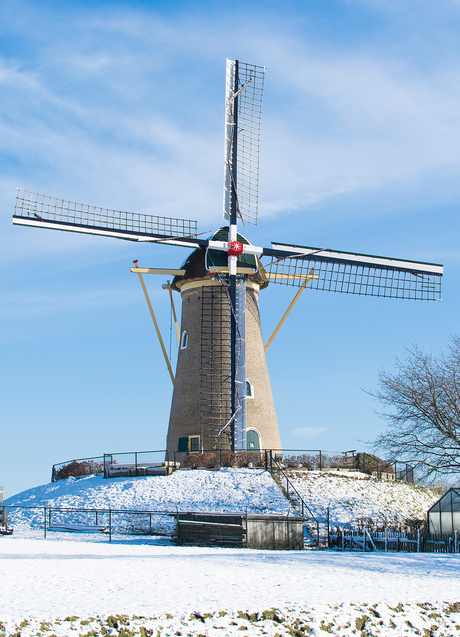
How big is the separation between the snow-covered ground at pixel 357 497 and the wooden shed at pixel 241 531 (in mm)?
3427

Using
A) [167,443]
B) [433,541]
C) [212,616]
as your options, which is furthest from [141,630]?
[167,443]

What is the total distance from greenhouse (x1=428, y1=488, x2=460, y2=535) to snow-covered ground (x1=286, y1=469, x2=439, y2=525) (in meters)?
2.17

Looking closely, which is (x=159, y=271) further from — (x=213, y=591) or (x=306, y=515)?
(x=213, y=591)

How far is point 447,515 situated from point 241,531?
788 cm

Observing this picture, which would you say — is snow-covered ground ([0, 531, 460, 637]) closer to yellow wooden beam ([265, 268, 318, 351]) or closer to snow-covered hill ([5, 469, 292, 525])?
snow-covered hill ([5, 469, 292, 525])

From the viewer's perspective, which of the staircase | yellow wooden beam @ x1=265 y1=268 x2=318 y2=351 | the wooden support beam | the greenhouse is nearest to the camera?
the staircase

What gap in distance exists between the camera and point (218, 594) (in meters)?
12.6

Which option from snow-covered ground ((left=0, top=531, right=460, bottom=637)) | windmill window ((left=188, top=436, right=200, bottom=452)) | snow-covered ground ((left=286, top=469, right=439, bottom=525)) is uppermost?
windmill window ((left=188, top=436, right=200, bottom=452))

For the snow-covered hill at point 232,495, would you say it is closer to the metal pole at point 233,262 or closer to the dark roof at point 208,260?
the metal pole at point 233,262

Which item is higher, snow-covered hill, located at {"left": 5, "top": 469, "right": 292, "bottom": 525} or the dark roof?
the dark roof

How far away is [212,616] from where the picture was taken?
11.4 m

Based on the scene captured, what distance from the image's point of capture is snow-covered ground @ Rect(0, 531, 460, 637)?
11055 mm

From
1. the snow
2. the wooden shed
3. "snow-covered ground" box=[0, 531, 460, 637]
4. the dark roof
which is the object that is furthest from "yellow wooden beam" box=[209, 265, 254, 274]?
"snow-covered ground" box=[0, 531, 460, 637]

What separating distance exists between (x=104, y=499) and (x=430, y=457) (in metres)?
12.6
